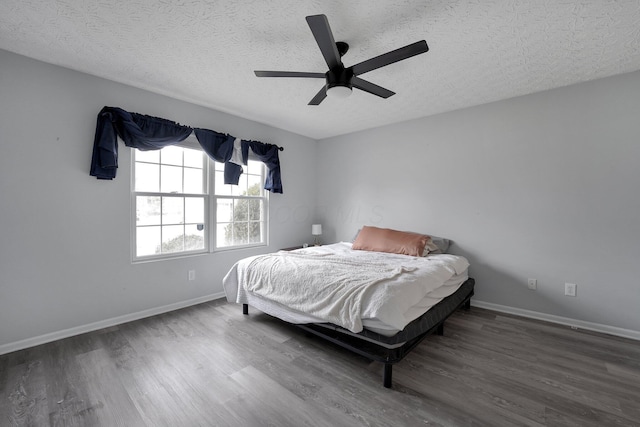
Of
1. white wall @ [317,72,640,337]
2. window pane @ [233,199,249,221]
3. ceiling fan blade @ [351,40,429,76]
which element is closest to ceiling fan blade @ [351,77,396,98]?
ceiling fan blade @ [351,40,429,76]

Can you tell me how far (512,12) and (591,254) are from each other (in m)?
2.44

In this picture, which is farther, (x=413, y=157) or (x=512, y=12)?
(x=413, y=157)

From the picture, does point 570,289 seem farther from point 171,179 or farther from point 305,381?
point 171,179

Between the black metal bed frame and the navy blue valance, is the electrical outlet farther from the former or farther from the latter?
the navy blue valance

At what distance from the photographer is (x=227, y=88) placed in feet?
9.24

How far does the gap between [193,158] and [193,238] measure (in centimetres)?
101

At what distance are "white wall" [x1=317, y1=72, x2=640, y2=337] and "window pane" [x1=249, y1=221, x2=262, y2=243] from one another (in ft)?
6.60

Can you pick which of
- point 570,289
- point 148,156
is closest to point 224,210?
point 148,156

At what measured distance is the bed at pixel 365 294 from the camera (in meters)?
1.79

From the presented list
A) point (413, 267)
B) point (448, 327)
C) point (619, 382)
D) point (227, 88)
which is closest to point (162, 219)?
point (227, 88)

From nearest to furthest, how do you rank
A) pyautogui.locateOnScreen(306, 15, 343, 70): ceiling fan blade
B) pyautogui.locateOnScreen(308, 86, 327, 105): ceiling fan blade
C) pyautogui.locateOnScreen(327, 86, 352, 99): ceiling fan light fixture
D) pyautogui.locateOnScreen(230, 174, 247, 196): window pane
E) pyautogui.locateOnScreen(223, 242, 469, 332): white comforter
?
pyautogui.locateOnScreen(306, 15, 343, 70): ceiling fan blade
pyautogui.locateOnScreen(223, 242, 469, 332): white comforter
pyautogui.locateOnScreen(327, 86, 352, 99): ceiling fan light fixture
pyautogui.locateOnScreen(308, 86, 327, 105): ceiling fan blade
pyautogui.locateOnScreen(230, 174, 247, 196): window pane

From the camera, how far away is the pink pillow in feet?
10.5

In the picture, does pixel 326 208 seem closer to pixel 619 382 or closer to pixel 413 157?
pixel 413 157

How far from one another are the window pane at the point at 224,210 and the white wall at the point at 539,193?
234 centimetres
